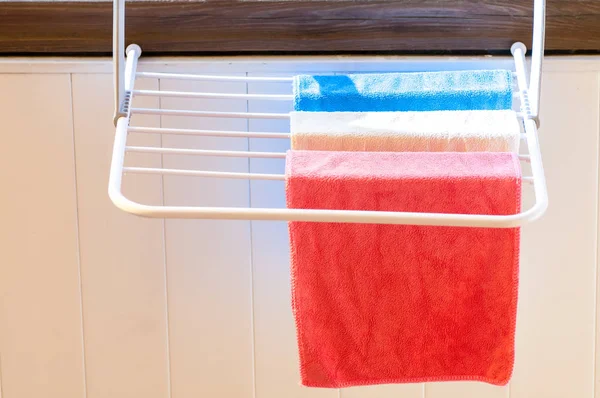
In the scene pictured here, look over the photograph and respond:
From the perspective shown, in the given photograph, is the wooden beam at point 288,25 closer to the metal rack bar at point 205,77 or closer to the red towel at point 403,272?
the metal rack bar at point 205,77

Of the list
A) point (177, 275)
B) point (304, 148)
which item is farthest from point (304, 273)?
point (177, 275)

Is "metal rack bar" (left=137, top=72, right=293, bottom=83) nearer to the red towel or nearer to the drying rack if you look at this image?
the drying rack

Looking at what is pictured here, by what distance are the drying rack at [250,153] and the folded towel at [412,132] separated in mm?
31

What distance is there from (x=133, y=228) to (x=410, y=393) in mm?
536

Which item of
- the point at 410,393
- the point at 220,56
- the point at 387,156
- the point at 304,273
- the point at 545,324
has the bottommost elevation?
the point at 410,393

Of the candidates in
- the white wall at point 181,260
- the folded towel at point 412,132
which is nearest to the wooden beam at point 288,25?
the white wall at point 181,260

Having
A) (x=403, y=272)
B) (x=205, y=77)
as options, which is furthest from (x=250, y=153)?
(x=403, y=272)

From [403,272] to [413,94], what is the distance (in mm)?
251

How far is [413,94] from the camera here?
3.05 feet

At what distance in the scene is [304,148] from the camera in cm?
89

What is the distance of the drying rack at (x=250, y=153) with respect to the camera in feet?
2.38

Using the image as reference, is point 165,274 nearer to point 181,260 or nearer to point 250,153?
point 181,260

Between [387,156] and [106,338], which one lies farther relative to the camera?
[106,338]

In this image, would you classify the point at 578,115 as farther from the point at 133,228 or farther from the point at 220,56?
the point at 133,228
